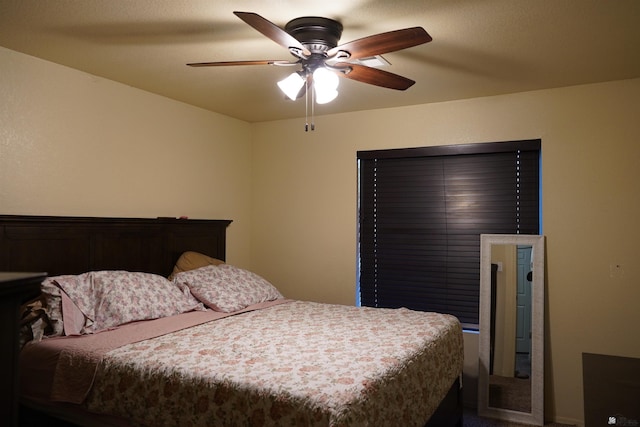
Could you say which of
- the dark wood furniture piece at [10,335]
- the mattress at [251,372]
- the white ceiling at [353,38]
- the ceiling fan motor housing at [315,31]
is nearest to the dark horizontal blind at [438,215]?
the white ceiling at [353,38]

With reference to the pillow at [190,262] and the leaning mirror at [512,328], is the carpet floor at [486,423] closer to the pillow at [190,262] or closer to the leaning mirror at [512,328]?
the leaning mirror at [512,328]

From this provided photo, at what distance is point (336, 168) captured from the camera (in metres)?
4.23

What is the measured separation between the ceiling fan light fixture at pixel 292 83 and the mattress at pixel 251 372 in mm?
1335

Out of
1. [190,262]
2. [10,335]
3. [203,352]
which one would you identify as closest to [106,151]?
[190,262]

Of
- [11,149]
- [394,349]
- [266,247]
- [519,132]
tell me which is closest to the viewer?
[394,349]

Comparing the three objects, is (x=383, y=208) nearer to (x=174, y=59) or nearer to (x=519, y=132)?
(x=519, y=132)

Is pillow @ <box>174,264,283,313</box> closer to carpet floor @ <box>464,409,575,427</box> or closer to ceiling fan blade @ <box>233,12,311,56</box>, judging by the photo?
carpet floor @ <box>464,409,575,427</box>

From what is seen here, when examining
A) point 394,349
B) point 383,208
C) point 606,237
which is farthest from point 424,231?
point 394,349

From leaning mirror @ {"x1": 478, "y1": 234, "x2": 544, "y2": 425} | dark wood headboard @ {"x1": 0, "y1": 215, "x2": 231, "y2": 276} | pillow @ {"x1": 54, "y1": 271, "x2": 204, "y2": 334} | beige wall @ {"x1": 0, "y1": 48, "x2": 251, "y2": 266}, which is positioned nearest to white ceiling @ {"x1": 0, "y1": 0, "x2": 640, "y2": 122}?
beige wall @ {"x1": 0, "y1": 48, "x2": 251, "y2": 266}

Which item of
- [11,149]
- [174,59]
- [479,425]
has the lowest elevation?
[479,425]

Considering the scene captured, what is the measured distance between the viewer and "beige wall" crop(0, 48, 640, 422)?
114 inches

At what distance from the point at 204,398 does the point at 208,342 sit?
0.54 m

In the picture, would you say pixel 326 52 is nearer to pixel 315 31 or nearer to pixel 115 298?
pixel 315 31

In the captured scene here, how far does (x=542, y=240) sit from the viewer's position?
3.39 m
